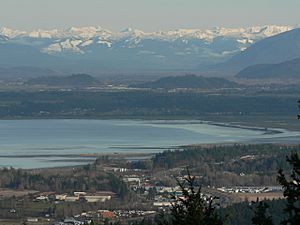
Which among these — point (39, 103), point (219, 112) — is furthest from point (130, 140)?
point (39, 103)

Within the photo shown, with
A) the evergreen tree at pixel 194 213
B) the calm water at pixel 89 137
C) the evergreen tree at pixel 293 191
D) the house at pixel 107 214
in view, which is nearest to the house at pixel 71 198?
the house at pixel 107 214

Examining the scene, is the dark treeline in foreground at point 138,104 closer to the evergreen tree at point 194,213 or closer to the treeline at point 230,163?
the treeline at point 230,163

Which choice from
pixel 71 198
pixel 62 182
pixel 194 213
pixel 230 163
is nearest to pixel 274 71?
pixel 230 163

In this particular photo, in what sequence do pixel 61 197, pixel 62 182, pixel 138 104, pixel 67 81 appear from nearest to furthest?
pixel 61 197 < pixel 62 182 < pixel 138 104 < pixel 67 81

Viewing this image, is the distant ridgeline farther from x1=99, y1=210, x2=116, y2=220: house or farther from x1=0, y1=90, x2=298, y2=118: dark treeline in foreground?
x1=99, y1=210, x2=116, y2=220: house

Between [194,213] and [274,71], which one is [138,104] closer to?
[274,71]

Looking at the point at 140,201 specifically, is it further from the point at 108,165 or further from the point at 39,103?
the point at 39,103
